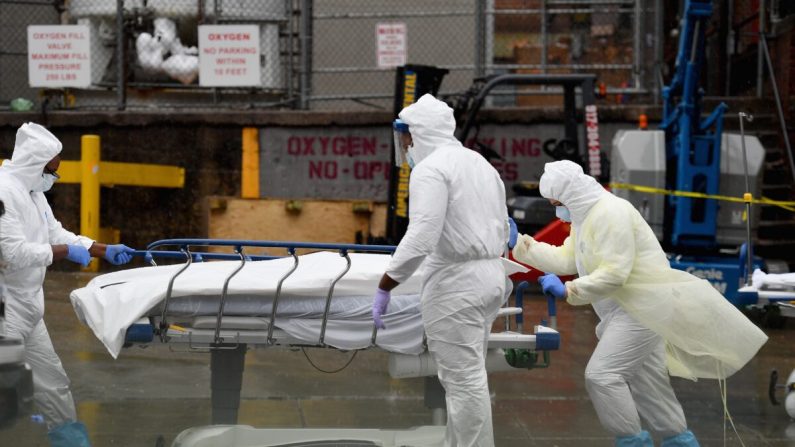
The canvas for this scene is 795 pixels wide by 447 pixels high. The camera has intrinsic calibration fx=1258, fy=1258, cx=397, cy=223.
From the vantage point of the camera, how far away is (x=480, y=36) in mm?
14984

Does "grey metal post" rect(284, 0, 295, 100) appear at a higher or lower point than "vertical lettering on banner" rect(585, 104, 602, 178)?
higher

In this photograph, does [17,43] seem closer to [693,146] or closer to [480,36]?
[480,36]

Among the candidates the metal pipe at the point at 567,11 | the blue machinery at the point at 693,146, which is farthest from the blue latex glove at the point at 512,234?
the metal pipe at the point at 567,11

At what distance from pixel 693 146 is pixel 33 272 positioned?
26.4 ft

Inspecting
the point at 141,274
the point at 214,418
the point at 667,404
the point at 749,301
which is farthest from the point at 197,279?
the point at 749,301

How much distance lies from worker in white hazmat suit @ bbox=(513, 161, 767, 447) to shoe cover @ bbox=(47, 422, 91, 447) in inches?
96.9

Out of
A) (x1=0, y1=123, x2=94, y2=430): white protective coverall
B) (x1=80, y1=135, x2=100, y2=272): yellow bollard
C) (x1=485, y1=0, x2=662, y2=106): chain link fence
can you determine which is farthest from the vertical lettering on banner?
(x1=0, y1=123, x2=94, y2=430): white protective coverall

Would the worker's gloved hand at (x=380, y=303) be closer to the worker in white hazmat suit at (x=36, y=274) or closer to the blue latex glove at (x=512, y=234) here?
the blue latex glove at (x=512, y=234)

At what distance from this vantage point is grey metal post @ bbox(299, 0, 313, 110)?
15.2 metres

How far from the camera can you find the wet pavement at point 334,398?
7.60 meters

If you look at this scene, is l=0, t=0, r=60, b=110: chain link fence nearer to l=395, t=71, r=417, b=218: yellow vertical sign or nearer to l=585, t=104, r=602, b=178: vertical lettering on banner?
l=395, t=71, r=417, b=218: yellow vertical sign

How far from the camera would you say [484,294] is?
5.86m

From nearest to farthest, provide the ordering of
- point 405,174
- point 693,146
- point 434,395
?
point 434,395, point 693,146, point 405,174

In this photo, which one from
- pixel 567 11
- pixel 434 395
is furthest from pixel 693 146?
pixel 434 395
